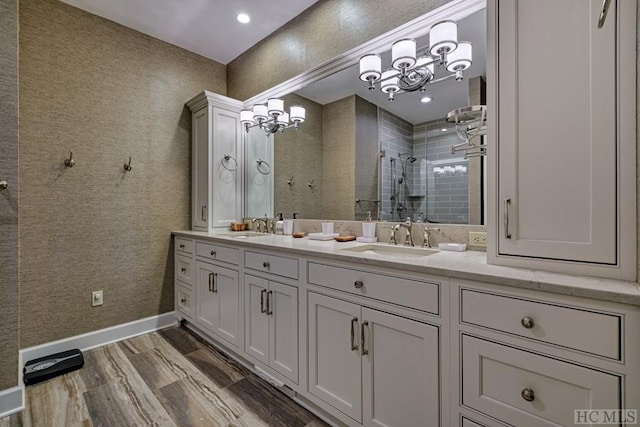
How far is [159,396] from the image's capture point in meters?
1.78

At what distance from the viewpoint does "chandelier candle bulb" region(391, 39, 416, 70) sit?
1.69 metres

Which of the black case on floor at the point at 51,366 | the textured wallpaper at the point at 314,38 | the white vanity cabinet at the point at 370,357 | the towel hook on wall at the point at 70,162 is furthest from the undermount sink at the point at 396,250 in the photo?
the towel hook on wall at the point at 70,162

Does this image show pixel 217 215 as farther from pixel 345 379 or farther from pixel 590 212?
pixel 590 212

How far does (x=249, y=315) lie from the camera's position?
77.3 inches

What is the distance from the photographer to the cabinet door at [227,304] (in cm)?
209

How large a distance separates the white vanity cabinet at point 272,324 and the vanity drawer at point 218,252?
0.19 metres

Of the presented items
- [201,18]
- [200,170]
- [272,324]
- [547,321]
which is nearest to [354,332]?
[272,324]

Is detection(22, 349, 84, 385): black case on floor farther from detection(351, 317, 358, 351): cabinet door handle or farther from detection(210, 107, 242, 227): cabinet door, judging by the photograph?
detection(351, 317, 358, 351): cabinet door handle

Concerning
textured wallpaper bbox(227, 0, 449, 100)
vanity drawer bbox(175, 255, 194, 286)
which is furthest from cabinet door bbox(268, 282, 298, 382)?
textured wallpaper bbox(227, 0, 449, 100)

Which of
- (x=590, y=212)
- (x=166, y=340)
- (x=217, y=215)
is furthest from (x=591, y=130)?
(x=166, y=340)

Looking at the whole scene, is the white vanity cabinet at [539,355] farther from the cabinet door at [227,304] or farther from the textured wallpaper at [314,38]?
the textured wallpaper at [314,38]

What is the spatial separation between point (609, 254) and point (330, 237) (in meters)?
1.50

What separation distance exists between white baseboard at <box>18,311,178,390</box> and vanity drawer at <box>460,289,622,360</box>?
9.20 ft

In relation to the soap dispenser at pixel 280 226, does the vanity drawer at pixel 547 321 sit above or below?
below
